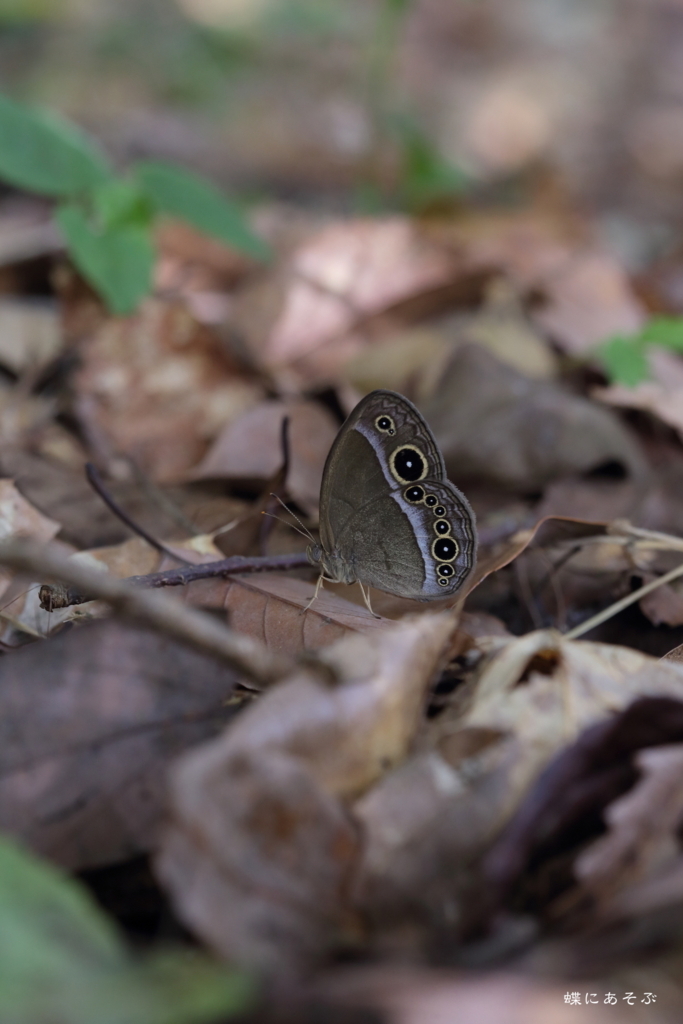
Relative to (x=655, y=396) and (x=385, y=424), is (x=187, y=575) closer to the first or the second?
(x=385, y=424)

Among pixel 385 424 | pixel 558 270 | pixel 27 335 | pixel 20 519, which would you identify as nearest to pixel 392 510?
pixel 385 424

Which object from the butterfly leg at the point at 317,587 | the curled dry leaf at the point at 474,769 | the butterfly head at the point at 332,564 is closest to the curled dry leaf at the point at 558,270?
the butterfly head at the point at 332,564

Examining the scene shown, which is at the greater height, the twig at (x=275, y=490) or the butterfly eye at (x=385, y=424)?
the butterfly eye at (x=385, y=424)

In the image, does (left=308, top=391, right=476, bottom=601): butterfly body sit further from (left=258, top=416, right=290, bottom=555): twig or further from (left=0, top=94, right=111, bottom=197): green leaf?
(left=0, top=94, right=111, bottom=197): green leaf

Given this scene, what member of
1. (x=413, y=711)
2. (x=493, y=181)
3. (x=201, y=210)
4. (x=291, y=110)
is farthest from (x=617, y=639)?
(x=291, y=110)

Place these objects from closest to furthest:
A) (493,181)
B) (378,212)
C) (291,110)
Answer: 1. (378,212)
2. (493,181)
3. (291,110)

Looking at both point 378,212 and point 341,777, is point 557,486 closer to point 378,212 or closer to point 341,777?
point 341,777

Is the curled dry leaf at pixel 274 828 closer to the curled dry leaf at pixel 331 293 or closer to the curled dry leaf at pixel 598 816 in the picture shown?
the curled dry leaf at pixel 598 816
